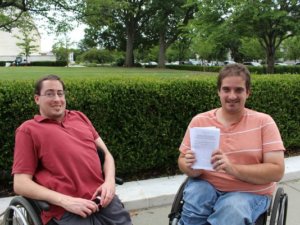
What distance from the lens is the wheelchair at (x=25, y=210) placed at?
260cm

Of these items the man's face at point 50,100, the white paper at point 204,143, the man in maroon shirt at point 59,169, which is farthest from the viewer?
the man's face at point 50,100

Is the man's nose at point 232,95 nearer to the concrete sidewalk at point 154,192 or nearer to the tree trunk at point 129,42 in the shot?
the concrete sidewalk at point 154,192

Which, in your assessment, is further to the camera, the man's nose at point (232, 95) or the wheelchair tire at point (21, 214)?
the man's nose at point (232, 95)

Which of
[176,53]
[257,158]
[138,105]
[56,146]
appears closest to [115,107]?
[138,105]

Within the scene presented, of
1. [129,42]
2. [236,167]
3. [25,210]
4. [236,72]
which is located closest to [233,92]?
[236,72]

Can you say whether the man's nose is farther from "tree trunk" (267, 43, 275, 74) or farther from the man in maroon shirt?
"tree trunk" (267, 43, 275, 74)

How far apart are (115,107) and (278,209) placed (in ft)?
8.38

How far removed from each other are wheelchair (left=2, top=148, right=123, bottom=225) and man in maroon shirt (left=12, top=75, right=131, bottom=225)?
0.05 meters

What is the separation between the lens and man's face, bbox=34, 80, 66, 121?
3.01 metres

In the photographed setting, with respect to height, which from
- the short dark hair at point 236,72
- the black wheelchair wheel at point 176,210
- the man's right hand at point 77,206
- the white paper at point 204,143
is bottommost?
the black wheelchair wheel at point 176,210

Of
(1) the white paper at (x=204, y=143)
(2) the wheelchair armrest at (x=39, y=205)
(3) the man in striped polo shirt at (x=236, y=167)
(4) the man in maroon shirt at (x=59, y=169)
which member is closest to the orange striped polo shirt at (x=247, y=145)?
(3) the man in striped polo shirt at (x=236, y=167)

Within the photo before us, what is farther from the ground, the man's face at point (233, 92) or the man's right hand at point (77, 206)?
the man's face at point (233, 92)

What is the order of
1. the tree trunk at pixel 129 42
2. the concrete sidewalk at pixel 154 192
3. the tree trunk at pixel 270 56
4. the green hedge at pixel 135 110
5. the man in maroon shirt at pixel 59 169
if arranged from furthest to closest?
1. the tree trunk at pixel 129 42
2. the tree trunk at pixel 270 56
3. the concrete sidewalk at pixel 154 192
4. the green hedge at pixel 135 110
5. the man in maroon shirt at pixel 59 169

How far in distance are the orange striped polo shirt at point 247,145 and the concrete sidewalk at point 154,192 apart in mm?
1748
